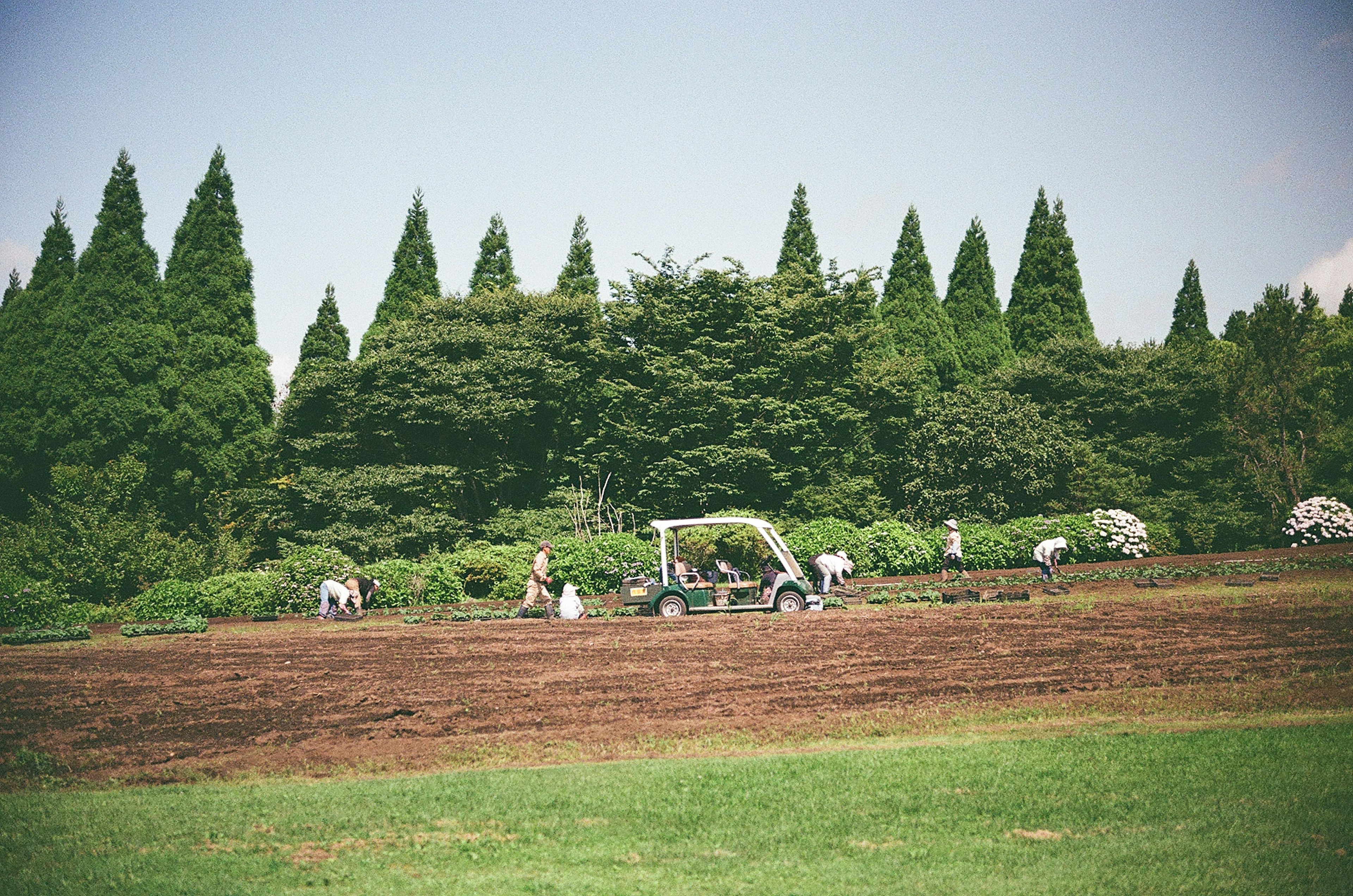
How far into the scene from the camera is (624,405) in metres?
37.3

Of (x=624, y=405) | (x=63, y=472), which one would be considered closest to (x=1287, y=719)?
(x=624, y=405)

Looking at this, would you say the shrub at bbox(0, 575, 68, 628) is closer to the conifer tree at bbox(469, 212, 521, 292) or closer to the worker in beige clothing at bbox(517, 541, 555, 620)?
the worker in beige clothing at bbox(517, 541, 555, 620)

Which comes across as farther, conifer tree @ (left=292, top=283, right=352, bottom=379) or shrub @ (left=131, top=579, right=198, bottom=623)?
conifer tree @ (left=292, top=283, right=352, bottom=379)

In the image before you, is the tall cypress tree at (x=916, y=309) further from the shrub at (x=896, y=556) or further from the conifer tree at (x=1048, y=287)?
the shrub at (x=896, y=556)

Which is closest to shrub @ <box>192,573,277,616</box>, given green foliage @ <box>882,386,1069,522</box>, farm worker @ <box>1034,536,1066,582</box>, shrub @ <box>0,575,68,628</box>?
shrub @ <box>0,575,68,628</box>

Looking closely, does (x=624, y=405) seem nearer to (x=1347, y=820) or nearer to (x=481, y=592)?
(x=481, y=592)

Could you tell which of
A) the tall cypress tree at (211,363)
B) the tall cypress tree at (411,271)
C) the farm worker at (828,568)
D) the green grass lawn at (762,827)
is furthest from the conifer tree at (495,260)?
the green grass lawn at (762,827)

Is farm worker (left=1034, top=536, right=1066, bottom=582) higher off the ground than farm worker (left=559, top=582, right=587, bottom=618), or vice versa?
farm worker (left=1034, top=536, right=1066, bottom=582)

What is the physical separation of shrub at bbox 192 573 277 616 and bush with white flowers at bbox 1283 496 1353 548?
27.1 meters

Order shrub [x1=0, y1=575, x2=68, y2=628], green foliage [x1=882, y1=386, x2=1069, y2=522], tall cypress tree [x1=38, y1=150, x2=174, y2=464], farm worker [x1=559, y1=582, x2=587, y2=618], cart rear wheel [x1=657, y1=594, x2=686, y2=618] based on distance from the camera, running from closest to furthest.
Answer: cart rear wheel [x1=657, y1=594, x2=686, y2=618], farm worker [x1=559, y1=582, x2=587, y2=618], shrub [x1=0, y1=575, x2=68, y2=628], green foliage [x1=882, y1=386, x2=1069, y2=522], tall cypress tree [x1=38, y1=150, x2=174, y2=464]

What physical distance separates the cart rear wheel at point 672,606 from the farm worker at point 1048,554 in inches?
320

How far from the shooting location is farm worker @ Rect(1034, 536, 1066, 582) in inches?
869

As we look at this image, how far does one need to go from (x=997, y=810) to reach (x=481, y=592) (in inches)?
775

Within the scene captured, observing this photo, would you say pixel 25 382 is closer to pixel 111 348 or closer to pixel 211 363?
pixel 111 348
